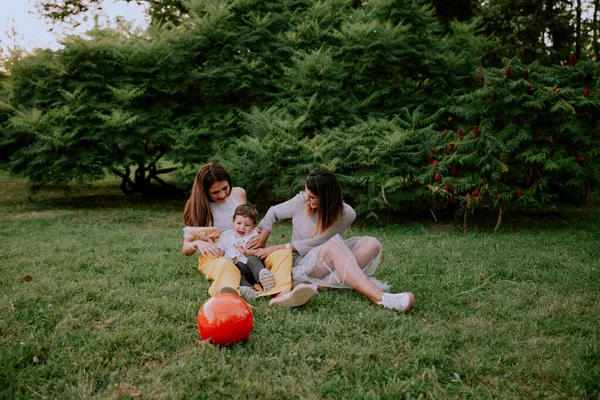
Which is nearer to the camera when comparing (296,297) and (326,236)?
(296,297)

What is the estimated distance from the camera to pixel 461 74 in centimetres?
926

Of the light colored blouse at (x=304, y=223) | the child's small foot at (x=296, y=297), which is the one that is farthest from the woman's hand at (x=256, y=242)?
the child's small foot at (x=296, y=297)

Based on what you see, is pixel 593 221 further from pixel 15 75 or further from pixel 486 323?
pixel 15 75

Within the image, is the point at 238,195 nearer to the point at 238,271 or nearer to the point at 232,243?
the point at 232,243

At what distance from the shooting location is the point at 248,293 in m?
3.81

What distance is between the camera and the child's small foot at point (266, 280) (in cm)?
388

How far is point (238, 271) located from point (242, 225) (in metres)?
0.54

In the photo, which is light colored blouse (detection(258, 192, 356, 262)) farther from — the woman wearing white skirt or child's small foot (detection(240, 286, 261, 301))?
child's small foot (detection(240, 286, 261, 301))

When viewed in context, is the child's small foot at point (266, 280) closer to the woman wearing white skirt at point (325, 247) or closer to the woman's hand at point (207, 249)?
the woman wearing white skirt at point (325, 247)

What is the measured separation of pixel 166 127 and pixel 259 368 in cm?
820

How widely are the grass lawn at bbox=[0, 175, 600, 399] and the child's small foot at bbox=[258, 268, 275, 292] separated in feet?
0.55

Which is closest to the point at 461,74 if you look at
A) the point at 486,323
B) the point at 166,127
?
the point at 166,127

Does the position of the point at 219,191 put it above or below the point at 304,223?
above

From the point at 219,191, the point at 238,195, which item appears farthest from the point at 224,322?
the point at 238,195
